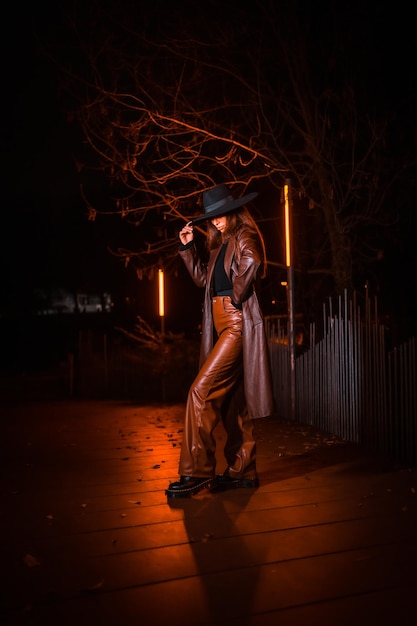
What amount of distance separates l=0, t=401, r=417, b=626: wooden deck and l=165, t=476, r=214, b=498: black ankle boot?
0.27 ft

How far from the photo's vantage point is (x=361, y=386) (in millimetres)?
7168

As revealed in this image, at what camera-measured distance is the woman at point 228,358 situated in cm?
486

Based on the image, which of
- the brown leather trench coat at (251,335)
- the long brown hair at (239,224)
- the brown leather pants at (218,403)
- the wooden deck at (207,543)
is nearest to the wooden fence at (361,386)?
the wooden deck at (207,543)

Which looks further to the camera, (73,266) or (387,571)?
(73,266)

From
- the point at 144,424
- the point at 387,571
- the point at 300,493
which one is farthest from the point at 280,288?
the point at 387,571

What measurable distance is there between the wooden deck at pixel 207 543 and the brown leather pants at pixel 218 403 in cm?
23

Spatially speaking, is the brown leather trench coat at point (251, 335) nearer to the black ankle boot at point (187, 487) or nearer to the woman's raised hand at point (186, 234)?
the woman's raised hand at point (186, 234)

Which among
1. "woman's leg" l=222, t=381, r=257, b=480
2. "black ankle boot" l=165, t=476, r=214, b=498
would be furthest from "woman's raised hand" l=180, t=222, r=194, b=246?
"black ankle boot" l=165, t=476, r=214, b=498

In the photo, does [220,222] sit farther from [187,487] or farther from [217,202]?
[187,487]

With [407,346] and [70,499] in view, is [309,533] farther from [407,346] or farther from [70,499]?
[407,346]

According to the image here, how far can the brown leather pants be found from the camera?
4.86 meters

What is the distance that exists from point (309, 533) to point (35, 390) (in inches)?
539

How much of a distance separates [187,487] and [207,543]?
906 mm

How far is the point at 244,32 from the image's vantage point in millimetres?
11406
